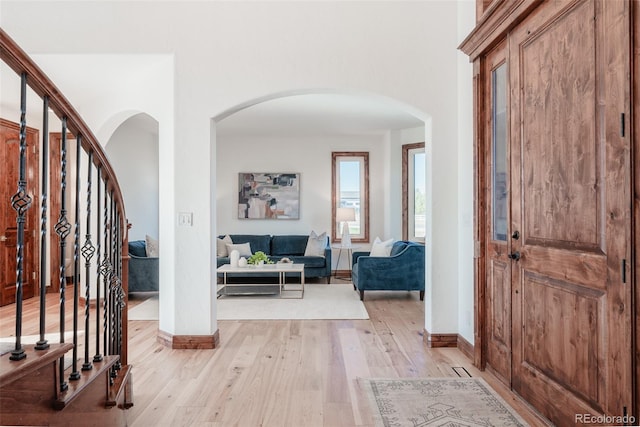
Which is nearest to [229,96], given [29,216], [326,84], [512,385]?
[326,84]

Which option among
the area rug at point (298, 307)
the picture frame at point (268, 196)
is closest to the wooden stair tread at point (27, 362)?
the area rug at point (298, 307)

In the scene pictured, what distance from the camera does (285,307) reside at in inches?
205

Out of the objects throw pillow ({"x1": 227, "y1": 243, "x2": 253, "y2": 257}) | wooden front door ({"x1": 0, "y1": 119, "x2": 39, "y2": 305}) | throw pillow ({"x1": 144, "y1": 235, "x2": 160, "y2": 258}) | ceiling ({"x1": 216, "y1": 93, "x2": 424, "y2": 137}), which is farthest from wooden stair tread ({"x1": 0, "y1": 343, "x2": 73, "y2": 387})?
throw pillow ({"x1": 227, "y1": 243, "x2": 253, "y2": 257})

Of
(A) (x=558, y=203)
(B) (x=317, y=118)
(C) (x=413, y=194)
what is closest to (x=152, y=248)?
(B) (x=317, y=118)

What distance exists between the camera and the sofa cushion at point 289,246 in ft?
25.0

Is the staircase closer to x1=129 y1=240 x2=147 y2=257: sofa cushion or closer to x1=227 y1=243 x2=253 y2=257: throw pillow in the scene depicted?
x1=129 y1=240 x2=147 y2=257: sofa cushion

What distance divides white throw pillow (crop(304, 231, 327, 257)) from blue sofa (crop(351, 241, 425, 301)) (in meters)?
1.57

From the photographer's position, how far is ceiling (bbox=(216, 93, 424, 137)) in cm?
568

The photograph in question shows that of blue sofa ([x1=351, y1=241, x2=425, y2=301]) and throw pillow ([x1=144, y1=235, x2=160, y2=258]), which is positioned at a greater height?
throw pillow ([x1=144, y1=235, x2=160, y2=258])

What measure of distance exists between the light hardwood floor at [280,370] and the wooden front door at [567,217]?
40 centimetres

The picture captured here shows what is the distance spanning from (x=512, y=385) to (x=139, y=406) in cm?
225

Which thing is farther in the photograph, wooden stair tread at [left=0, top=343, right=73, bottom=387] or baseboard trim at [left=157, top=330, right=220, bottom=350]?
baseboard trim at [left=157, top=330, right=220, bottom=350]

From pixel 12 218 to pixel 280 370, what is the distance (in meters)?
4.55

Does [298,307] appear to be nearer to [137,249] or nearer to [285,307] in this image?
[285,307]
